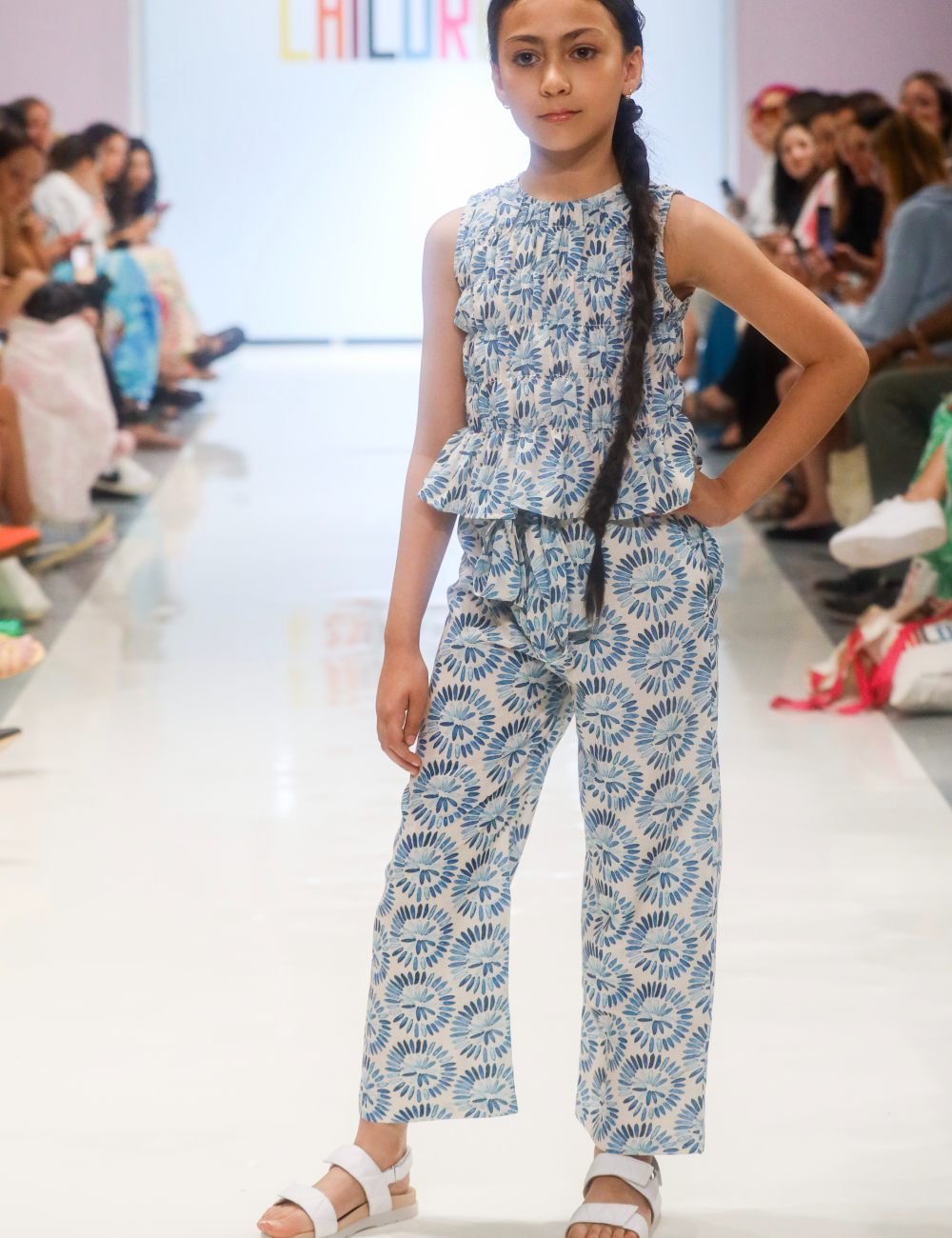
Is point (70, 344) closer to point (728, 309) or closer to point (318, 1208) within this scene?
point (728, 309)

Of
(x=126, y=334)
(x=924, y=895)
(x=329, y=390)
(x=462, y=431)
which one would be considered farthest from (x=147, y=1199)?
(x=329, y=390)

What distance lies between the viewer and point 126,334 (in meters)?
7.39

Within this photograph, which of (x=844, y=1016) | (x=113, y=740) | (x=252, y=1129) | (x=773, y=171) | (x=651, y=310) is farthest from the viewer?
(x=773, y=171)

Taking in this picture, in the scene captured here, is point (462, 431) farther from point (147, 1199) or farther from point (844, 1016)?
point (844, 1016)

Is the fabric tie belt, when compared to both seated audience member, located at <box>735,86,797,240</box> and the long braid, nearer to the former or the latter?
the long braid

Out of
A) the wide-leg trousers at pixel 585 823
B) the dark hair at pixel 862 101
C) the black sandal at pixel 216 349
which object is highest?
the dark hair at pixel 862 101

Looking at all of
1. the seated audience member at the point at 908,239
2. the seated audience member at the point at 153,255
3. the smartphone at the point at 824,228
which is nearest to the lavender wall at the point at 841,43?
the seated audience member at the point at 153,255

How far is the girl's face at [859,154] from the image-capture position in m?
6.00

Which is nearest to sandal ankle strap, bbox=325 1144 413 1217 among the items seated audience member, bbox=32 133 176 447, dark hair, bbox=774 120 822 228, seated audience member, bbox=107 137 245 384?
seated audience member, bbox=32 133 176 447

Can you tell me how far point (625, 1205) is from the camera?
1.81 meters

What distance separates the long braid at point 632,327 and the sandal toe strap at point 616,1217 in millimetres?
542

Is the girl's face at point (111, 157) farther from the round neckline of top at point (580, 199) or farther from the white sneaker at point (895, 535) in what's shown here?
the round neckline of top at point (580, 199)

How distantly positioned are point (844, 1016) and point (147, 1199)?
34.5 inches

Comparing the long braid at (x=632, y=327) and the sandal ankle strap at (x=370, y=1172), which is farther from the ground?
the long braid at (x=632, y=327)
